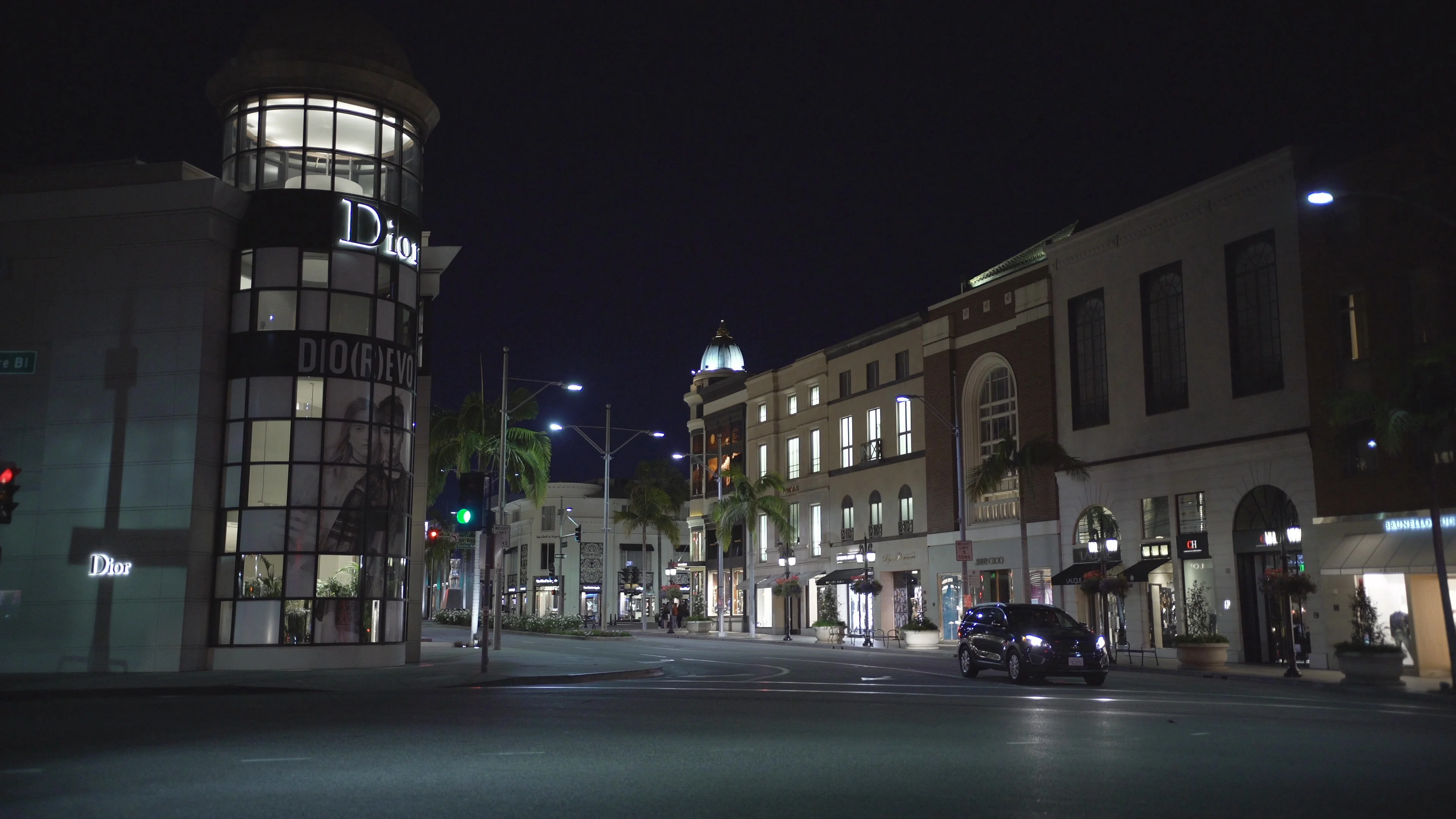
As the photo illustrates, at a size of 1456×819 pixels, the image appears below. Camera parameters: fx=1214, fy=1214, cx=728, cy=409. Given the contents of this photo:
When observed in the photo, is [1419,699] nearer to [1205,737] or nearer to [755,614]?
[1205,737]

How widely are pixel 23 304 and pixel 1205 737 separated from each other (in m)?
28.5

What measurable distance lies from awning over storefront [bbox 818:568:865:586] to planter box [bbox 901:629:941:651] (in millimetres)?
10137

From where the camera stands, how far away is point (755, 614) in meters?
71.2

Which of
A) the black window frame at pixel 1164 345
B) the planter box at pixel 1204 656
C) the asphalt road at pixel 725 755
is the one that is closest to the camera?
the asphalt road at pixel 725 755

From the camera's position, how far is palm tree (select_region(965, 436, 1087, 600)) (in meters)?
42.9

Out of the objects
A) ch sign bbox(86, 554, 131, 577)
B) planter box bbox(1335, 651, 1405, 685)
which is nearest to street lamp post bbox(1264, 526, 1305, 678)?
planter box bbox(1335, 651, 1405, 685)

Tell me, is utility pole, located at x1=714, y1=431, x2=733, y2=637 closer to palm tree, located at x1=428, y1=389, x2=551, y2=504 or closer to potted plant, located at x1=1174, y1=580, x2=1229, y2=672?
palm tree, located at x1=428, y1=389, x2=551, y2=504

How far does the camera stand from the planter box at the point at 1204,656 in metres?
33.8

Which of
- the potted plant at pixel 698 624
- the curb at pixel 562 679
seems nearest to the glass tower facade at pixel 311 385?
the curb at pixel 562 679

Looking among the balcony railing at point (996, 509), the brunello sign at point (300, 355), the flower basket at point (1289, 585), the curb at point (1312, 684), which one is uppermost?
the brunello sign at point (300, 355)

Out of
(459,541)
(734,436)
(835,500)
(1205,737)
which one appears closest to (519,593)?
(459,541)

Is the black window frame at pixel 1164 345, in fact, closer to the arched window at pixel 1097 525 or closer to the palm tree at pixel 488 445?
the arched window at pixel 1097 525

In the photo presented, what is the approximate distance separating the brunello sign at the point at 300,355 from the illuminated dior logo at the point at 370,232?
2339 mm

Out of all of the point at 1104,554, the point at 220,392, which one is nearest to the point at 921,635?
the point at 1104,554
